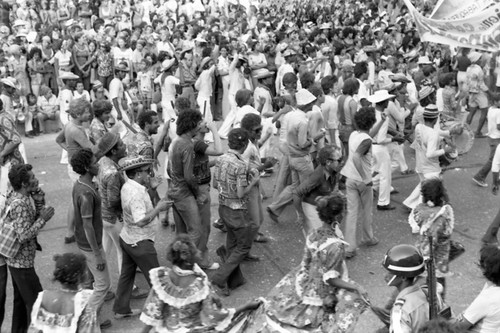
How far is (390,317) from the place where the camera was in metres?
5.10

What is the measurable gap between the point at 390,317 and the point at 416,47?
14381mm

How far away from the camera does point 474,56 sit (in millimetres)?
14977

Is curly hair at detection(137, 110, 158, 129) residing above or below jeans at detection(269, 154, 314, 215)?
above

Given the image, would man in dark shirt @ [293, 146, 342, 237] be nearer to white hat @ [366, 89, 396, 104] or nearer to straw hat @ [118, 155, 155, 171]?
straw hat @ [118, 155, 155, 171]

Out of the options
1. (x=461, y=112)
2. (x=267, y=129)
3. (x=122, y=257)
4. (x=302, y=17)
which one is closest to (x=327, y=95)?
(x=267, y=129)

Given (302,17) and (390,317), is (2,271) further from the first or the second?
(302,17)

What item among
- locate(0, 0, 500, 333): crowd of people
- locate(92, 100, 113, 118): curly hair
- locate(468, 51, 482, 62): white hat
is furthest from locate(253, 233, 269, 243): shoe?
locate(468, 51, 482, 62): white hat

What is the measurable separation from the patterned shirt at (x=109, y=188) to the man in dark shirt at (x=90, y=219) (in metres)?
0.18

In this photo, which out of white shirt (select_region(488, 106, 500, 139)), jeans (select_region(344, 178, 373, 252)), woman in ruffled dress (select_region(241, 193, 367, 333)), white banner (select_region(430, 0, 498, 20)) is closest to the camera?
woman in ruffled dress (select_region(241, 193, 367, 333))

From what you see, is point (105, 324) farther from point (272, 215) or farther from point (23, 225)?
point (272, 215)

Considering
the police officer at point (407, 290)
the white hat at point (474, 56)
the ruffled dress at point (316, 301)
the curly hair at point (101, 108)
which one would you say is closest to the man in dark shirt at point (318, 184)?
the ruffled dress at point (316, 301)

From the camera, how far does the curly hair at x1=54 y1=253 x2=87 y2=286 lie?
199 inches

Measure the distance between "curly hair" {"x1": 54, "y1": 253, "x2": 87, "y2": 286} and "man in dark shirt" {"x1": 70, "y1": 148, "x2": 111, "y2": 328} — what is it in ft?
5.25

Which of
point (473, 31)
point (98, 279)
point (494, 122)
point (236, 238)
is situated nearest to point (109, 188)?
point (98, 279)
